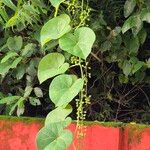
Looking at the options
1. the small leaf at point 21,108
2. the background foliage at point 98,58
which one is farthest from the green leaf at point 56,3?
the small leaf at point 21,108

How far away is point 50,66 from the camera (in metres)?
1.38

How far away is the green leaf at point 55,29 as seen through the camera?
1343 millimetres

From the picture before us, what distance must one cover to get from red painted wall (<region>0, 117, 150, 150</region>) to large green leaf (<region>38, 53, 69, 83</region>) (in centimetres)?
24

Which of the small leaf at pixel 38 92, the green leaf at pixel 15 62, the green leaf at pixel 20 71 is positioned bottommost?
the small leaf at pixel 38 92

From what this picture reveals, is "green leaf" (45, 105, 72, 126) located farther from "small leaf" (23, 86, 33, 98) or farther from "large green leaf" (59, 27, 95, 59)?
"small leaf" (23, 86, 33, 98)

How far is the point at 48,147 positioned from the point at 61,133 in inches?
2.1

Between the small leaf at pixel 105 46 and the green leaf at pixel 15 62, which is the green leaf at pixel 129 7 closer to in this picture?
the small leaf at pixel 105 46

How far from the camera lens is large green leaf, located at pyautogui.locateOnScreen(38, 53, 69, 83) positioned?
136 cm

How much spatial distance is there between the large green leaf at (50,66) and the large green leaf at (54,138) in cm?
15

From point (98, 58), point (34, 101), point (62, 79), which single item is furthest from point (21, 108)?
point (62, 79)

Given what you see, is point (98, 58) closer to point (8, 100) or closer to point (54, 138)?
point (8, 100)

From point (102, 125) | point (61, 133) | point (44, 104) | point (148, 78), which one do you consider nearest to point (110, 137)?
point (102, 125)

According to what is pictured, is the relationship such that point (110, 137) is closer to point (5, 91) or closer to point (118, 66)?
point (118, 66)

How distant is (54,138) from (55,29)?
309 mm
